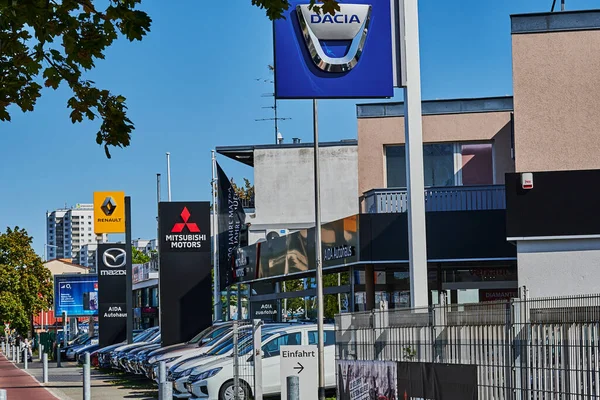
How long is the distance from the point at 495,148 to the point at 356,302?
20.2ft

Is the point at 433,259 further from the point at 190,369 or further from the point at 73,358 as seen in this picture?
the point at 73,358

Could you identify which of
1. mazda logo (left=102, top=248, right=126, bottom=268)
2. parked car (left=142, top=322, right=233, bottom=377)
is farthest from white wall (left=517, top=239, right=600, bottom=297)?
mazda logo (left=102, top=248, right=126, bottom=268)

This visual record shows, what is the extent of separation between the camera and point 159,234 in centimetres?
3164

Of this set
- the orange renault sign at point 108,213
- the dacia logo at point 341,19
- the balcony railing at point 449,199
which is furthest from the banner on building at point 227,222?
the dacia logo at point 341,19

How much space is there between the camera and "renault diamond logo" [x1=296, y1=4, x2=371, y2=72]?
1609cm

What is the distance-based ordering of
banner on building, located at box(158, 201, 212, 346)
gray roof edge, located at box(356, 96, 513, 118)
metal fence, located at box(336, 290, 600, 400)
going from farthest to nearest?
1. gray roof edge, located at box(356, 96, 513, 118)
2. banner on building, located at box(158, 201, 212, 346)
3. metal fence, located at box(336, 290, 600, 400)

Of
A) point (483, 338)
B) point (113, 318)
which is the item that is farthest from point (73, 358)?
point (483, 338)

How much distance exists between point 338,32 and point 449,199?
13.5 m

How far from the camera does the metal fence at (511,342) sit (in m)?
8.30

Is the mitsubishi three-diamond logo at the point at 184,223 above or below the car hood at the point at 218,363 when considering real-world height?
above

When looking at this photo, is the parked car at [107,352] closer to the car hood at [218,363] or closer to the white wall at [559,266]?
the car hood at [218,363]

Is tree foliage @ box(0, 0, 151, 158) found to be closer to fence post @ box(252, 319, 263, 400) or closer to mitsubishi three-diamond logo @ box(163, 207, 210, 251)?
fence post @ box(252, 319, 263, 400)

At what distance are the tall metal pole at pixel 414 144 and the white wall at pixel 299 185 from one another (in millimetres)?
32321

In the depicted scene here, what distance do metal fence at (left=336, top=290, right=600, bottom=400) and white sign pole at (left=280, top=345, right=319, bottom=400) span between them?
434 cm
